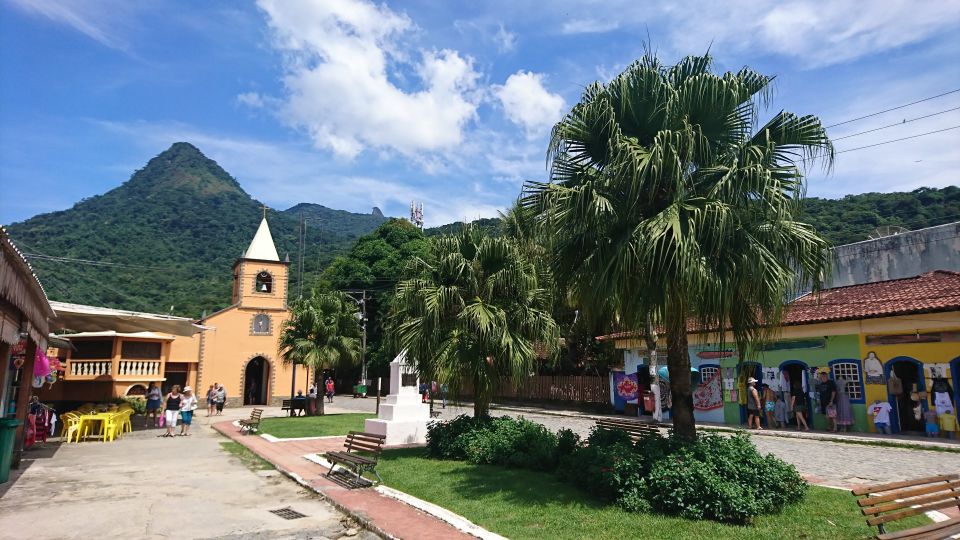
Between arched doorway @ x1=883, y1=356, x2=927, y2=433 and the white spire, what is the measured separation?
112 feet

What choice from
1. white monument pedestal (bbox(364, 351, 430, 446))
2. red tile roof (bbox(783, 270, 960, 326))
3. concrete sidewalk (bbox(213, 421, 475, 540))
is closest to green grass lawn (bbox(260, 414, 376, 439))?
concrete sidewalk (bbox(213, 421, 475, 540))

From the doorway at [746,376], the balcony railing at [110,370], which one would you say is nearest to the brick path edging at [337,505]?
the balcony railing at [110,370]

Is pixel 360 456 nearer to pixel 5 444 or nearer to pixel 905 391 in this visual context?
pixel 5 444

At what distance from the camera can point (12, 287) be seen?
8.48 meters

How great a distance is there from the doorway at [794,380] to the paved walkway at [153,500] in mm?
15173

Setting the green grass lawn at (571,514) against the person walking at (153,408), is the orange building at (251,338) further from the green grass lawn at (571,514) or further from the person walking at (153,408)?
the green grass lawn at (571,514)

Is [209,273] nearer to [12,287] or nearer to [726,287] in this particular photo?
[12,287]

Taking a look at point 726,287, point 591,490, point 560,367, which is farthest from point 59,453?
point 560,367

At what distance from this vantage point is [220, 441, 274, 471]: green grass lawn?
492 inches

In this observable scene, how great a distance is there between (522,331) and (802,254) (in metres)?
5.49

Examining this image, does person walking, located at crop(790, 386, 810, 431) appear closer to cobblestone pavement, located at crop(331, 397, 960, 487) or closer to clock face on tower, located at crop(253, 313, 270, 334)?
cobblestone pavement, located at crop(331, 397, 960, 487)

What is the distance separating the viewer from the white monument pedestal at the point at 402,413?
14.7m

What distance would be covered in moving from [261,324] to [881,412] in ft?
109

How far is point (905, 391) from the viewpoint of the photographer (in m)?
15.8
